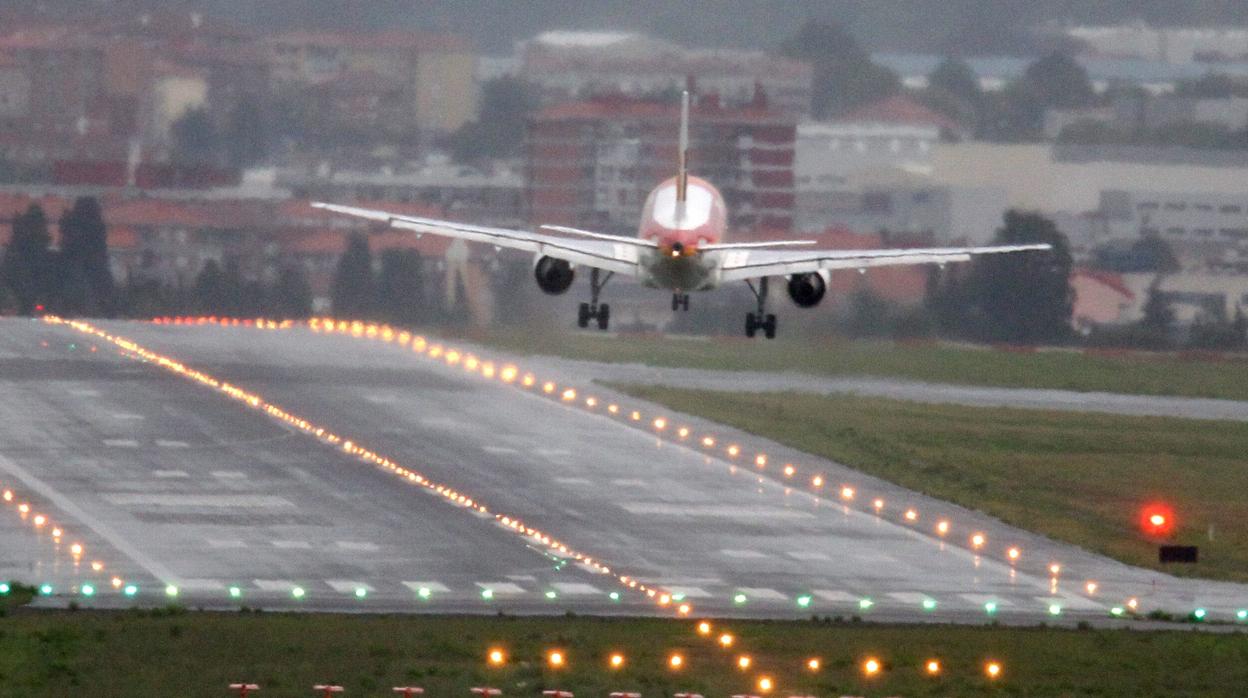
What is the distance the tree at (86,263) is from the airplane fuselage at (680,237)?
6135 cm

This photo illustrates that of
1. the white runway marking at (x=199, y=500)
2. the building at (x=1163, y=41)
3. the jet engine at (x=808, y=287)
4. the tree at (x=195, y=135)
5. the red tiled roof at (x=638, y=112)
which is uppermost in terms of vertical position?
the building at (x=1163, y=41)

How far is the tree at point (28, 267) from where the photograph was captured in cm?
13100

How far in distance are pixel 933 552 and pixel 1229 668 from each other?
16717 mm

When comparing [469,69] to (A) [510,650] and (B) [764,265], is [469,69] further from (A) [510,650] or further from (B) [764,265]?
(A) [510,650]

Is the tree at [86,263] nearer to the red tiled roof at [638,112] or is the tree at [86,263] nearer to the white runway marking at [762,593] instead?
the red tiled roof at [638,112]

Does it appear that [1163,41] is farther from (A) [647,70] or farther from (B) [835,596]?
(B) [835,596]

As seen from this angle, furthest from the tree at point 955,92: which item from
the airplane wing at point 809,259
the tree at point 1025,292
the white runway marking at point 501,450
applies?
the white runway marking at point 501,450

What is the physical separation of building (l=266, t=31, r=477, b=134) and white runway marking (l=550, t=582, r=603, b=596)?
11014 cm

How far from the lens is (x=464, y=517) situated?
71.2 m

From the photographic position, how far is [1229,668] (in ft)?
173

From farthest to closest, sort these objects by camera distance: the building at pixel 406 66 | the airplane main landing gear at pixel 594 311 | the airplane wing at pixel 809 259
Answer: the building at pixel 406 66 → the airplane main landing gear at pixel 594 311 → the airplane wing at pixel 809 259

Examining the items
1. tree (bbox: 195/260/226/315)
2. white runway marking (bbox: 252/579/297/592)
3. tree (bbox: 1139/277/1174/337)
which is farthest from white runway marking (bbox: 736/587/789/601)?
tree (bbox: 195/260/226/315)

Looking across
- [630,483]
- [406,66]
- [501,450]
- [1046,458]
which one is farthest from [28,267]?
[1046,458]

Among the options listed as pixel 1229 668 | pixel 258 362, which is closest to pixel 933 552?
pixel 1229 668
